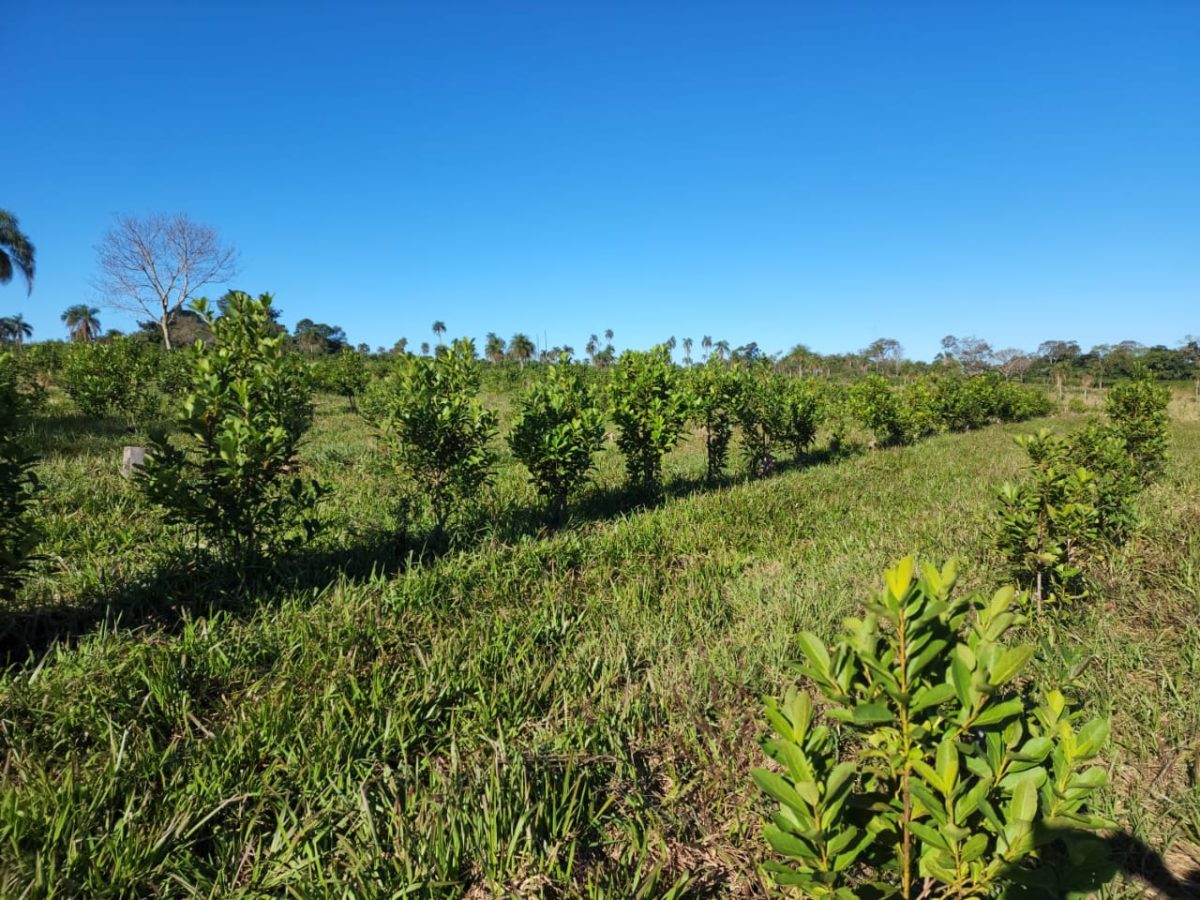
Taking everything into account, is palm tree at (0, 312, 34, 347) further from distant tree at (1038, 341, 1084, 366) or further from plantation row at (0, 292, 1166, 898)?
distant tree at (1038, 341, 1084, 366)

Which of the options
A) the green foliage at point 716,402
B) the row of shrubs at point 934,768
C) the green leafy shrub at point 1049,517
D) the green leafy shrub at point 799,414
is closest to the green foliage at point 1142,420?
the green leafy shrub at point 799,414

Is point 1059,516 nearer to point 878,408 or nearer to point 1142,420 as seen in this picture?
point 1142,420

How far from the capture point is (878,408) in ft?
56.5

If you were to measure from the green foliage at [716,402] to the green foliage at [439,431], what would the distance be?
494cm

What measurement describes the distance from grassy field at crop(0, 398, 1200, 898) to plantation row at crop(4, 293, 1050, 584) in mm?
739

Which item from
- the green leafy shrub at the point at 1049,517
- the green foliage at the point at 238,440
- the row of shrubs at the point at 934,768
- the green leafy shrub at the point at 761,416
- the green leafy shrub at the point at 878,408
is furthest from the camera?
the green leafy shrub at the point at 878,408

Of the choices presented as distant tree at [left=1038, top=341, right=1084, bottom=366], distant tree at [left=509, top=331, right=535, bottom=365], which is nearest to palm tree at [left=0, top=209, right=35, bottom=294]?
distant tree at [left=509, top=331, right=535, bottom=365]

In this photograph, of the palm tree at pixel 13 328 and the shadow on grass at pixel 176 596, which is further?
the palm tree at pixel 13 328

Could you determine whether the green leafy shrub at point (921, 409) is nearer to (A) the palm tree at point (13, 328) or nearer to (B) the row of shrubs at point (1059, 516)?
(B) the row of shrubs at point (1059, 516)

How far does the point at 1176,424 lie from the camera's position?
2445cm

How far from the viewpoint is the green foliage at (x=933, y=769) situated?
1.07 m

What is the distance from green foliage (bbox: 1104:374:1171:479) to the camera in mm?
9383

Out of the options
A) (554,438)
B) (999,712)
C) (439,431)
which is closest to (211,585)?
(439,431)

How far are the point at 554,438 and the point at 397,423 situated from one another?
6.38 ft
